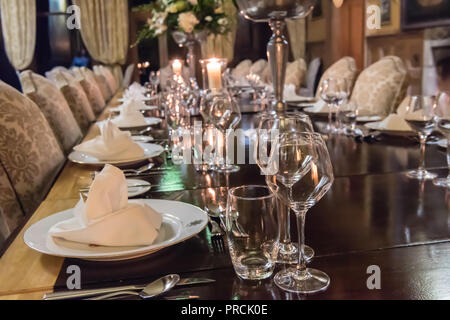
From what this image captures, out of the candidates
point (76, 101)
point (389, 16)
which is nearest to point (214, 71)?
point (76, 101)

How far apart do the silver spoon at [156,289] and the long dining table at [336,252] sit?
0.04 feet

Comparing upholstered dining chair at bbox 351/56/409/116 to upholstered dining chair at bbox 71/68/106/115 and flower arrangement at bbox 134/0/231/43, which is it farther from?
upholstered dining chair at bbox 71/68/106/115

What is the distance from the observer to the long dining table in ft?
1.98

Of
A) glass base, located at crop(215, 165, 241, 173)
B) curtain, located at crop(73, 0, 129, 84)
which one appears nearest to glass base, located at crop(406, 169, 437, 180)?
glass base, located at crop(215, 165, 241, 173)

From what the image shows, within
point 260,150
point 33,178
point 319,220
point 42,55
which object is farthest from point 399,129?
point 42,55

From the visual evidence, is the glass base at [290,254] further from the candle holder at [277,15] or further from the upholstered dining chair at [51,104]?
the upholstered dining chair at [51,104]

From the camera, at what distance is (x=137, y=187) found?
1.10m

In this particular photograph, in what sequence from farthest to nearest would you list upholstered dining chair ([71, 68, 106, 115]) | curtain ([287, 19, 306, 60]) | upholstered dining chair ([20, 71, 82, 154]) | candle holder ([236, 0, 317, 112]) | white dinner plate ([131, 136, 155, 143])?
1. curtain ([287, 19, 306, 60])
2. upholstered dining chair ([71, 68, 106, 115])
3. upholstered dining chair ([20, 71, 82, 154])
4. white dinner plate ([131, 136, 155, 143])
5. candle holder ([236, 0, 317, 112])

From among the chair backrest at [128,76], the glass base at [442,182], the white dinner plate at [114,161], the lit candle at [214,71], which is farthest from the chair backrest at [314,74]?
the glass base at [442,182]

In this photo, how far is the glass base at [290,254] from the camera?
68 centimetres

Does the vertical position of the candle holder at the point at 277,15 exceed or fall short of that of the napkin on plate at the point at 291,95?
it exceeds it

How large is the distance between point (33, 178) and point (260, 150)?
0.94m

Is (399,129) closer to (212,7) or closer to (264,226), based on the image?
(264,226)

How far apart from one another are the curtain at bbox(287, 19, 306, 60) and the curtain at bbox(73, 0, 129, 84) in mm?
3129
